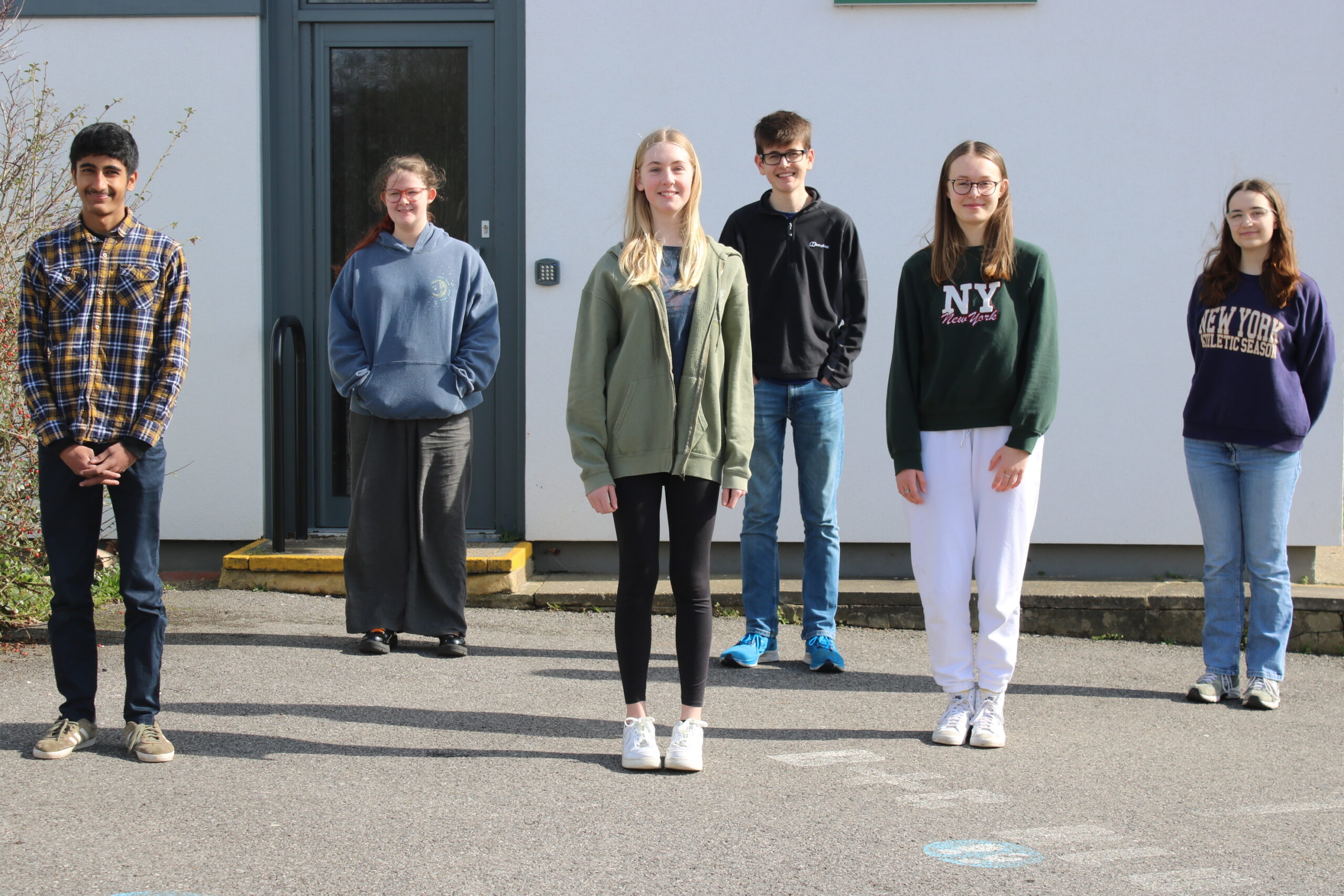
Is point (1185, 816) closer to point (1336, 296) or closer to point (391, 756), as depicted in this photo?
point (391, 756)

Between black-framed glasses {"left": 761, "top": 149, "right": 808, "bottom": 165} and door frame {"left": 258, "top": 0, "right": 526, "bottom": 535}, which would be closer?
black-framed glasses {"left": 761, "top": 149, "right": 808, "bottom": 165}

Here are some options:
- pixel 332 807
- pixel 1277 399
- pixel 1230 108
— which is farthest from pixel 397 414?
pixel 1230 108

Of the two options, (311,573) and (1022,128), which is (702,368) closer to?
(311,573)

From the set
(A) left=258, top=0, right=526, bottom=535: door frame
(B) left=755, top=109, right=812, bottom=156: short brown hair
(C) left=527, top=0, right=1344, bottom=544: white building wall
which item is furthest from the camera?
(A) left=258, top=0, right=526, bottom=535: door frame

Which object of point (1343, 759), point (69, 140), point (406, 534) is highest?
point (69, 140)

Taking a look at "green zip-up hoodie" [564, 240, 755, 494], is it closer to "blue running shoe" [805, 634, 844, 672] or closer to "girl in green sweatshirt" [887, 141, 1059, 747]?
"girl in green sweatshirt" [887, 141, 1059, 747]

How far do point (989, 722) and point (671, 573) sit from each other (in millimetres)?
1116

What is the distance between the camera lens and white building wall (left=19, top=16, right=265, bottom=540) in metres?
6.38

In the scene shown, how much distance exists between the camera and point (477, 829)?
10.1ft

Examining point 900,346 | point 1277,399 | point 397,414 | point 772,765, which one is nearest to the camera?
point 772,765

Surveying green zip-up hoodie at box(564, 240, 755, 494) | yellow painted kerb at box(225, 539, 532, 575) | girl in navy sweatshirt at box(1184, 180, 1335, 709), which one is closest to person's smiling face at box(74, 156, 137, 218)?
green zip-up hoodie at box(564, 240, 755, 494)

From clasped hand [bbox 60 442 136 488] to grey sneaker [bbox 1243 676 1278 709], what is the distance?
150 inches

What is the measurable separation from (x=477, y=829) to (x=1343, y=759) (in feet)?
8.69

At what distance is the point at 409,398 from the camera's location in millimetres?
4852
